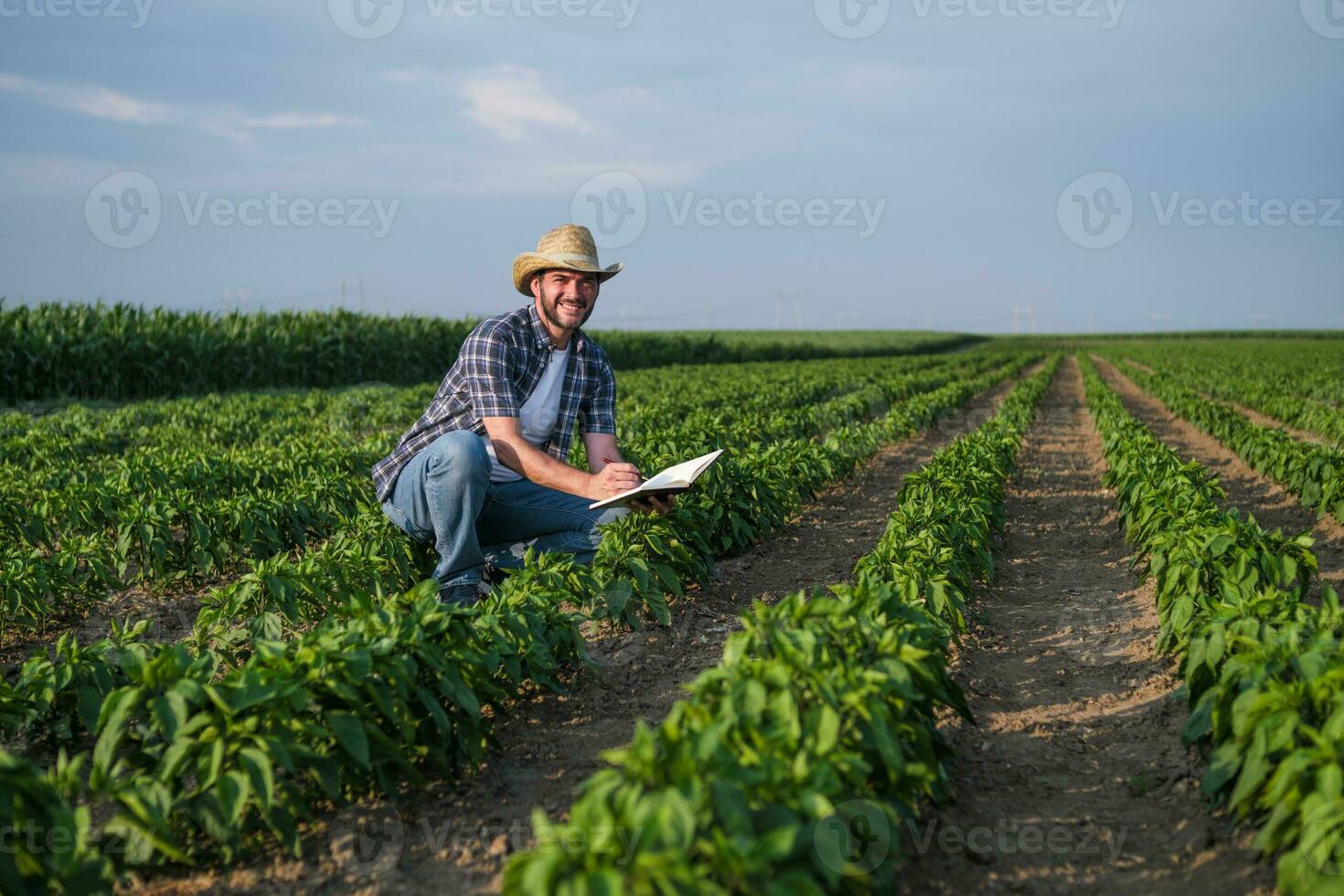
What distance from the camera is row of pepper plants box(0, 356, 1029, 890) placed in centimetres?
262

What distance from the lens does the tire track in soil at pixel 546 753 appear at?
2873 millimetres

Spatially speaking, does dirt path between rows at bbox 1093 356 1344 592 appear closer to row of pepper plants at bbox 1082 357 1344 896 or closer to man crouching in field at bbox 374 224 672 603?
row of pepper plants at bbox 1082 357 1344 896

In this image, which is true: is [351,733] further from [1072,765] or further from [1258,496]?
[1258,496]

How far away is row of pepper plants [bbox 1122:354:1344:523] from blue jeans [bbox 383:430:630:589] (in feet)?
21.8

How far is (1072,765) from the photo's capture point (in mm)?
3684

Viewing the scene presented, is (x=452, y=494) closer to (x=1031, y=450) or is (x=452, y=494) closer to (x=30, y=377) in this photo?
(x=1031, y=450)

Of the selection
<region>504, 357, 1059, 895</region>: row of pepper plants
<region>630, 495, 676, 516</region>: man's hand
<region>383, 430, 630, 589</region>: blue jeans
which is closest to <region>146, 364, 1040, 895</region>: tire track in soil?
<region>504, 357, 1059, 895</region>: row of pepper plants

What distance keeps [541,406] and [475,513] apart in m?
0.83

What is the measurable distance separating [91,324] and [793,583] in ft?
61.8

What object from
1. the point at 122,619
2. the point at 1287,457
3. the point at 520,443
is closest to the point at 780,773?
the point at 520,443

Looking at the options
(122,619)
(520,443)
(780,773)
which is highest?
(520,443)

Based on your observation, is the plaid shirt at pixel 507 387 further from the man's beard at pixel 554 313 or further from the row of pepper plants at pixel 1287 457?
the row of pepper plants at pixel 1287 457

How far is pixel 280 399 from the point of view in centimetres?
1573

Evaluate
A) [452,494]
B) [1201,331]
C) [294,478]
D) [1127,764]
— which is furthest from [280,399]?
[1201,331]
